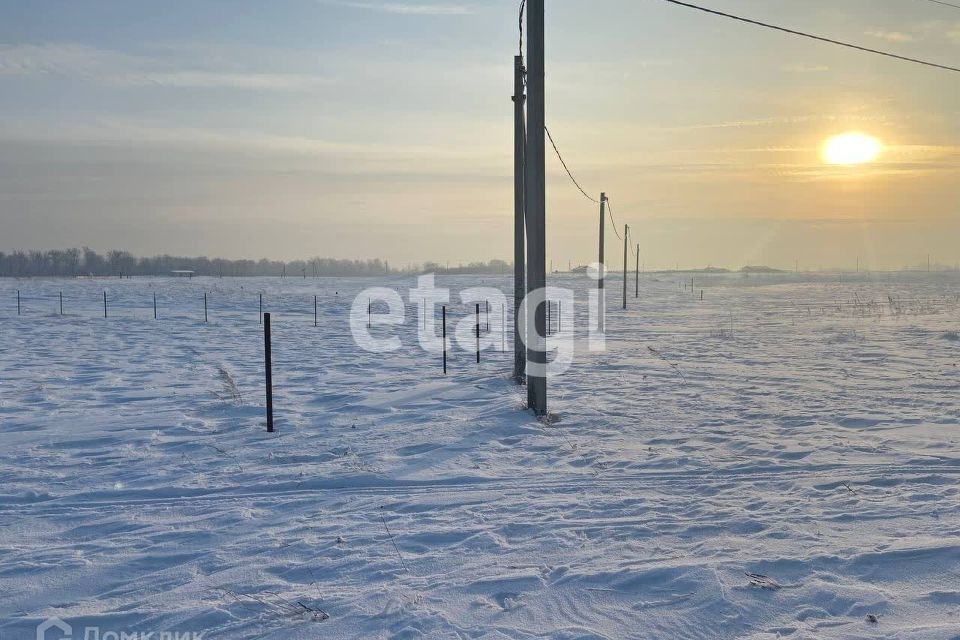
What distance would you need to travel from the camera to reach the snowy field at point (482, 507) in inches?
161

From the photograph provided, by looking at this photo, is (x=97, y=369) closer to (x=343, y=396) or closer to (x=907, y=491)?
(x=343, y=396)

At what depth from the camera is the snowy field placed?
13.4 ft

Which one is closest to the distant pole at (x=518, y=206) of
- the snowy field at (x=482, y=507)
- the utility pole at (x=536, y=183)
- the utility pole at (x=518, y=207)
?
the utility pole at (x=518, y=207)

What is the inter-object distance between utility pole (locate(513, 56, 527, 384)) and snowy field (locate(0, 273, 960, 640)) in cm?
76

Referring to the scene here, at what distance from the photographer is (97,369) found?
48.6ft

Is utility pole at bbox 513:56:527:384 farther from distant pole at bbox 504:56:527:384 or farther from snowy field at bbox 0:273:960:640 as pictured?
snowy field at bbox 0:273:960:640

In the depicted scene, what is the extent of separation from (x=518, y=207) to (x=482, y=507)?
834 cm

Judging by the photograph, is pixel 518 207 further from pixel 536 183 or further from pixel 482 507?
pixel 482 507

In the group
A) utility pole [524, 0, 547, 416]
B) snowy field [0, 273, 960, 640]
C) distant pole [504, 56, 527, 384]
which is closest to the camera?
snowy field [0, 273, 960, 640]

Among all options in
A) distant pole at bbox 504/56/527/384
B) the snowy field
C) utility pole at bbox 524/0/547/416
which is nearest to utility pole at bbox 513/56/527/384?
distant pole at bbox 504/56/527/384

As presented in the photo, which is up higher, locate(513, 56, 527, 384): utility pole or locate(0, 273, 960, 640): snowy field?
locate(513, 56, 527, 384): utility pole

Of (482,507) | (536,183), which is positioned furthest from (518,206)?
(482,507)

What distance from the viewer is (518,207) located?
43.8 feet

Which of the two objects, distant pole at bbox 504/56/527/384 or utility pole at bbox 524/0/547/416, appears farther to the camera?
distant pole at bbox 504/56/527/384
